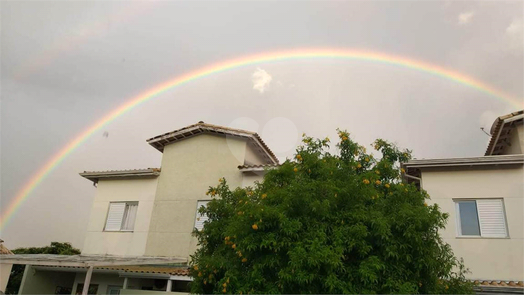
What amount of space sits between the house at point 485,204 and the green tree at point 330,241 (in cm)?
433

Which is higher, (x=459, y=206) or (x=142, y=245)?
(x=459, y=206)

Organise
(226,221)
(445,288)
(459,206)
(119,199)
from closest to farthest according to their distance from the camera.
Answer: (445,288), (226,221), (459,206), (119,199)

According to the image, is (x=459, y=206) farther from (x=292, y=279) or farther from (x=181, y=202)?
(x=181, y=202)

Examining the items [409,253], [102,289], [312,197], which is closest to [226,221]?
[312,197]

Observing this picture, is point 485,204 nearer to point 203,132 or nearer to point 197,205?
point 197,205

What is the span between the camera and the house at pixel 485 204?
11594mm

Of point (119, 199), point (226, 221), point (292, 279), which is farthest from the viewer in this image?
point (119, 199)

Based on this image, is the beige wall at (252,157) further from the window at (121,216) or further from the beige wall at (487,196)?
the beige wall at (487,196)

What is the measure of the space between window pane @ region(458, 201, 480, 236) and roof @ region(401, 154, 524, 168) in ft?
4.36

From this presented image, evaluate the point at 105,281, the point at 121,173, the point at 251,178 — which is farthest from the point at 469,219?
the point at 105,281

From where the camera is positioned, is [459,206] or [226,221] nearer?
[226,221]

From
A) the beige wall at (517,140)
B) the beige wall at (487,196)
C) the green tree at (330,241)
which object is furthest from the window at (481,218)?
the green tree at (330,241)

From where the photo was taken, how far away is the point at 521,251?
37.8ft

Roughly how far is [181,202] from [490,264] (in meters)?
11.5
